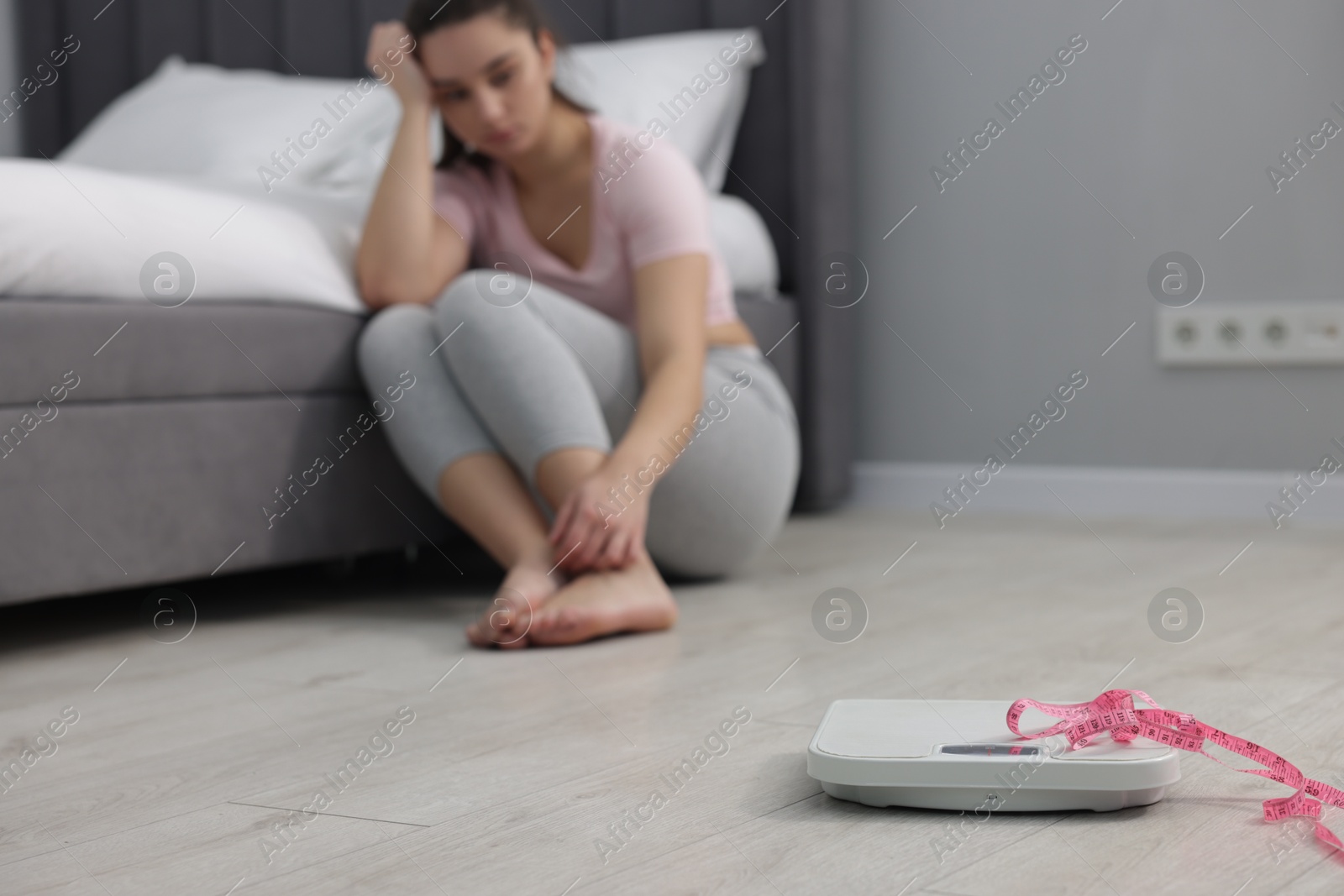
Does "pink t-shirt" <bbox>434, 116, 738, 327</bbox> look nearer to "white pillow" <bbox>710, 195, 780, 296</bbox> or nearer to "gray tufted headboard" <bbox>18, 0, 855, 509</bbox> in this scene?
"white pillow" <bbox>710, 195, 780, 296</bbox>

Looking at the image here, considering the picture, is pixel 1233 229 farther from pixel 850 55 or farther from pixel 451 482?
pixel 451 482

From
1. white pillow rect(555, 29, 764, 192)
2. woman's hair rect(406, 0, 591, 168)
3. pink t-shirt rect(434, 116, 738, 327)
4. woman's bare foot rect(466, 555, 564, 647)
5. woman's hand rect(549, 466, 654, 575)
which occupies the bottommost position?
woman's bare foot rect(466, 555, 564, 647)

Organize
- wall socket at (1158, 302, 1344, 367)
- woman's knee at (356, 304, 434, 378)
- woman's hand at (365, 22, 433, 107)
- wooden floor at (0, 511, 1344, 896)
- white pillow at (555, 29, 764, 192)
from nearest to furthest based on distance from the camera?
wooden floor at (0, 511, 1344, 896), woman's knee at (356, 304, 434, 378), woman's hand at (365, 22, 433, 107), wall socket at (1158, 302, 1344, 367), white pillow at (555, 29, 764, 192)

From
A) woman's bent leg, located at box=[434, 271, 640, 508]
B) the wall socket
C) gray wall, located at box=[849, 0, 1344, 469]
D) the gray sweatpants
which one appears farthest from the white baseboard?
woman's bent leg, located at box=[434, 271, 640, 508]

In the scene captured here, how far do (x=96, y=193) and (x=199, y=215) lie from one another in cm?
11

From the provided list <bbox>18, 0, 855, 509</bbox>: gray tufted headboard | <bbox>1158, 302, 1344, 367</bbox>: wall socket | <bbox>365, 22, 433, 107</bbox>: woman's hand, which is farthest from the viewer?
<bbox>18, 0, 855, 509</bbox>: gray tufted headboard

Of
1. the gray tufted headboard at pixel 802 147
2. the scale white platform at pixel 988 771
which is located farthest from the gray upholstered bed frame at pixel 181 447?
the scale white platform at pixel 988 771

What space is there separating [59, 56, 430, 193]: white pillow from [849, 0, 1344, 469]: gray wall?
910 mm

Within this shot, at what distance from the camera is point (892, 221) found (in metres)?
2.58

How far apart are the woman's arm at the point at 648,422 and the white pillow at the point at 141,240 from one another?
15.0 inches

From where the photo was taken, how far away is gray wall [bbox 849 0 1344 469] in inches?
87.0

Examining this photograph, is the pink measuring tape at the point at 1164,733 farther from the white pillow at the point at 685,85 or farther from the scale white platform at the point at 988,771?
the white pillow at the point at 685,85

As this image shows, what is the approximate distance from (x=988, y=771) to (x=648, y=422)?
74cm

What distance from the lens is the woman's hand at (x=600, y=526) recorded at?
4.46ft
